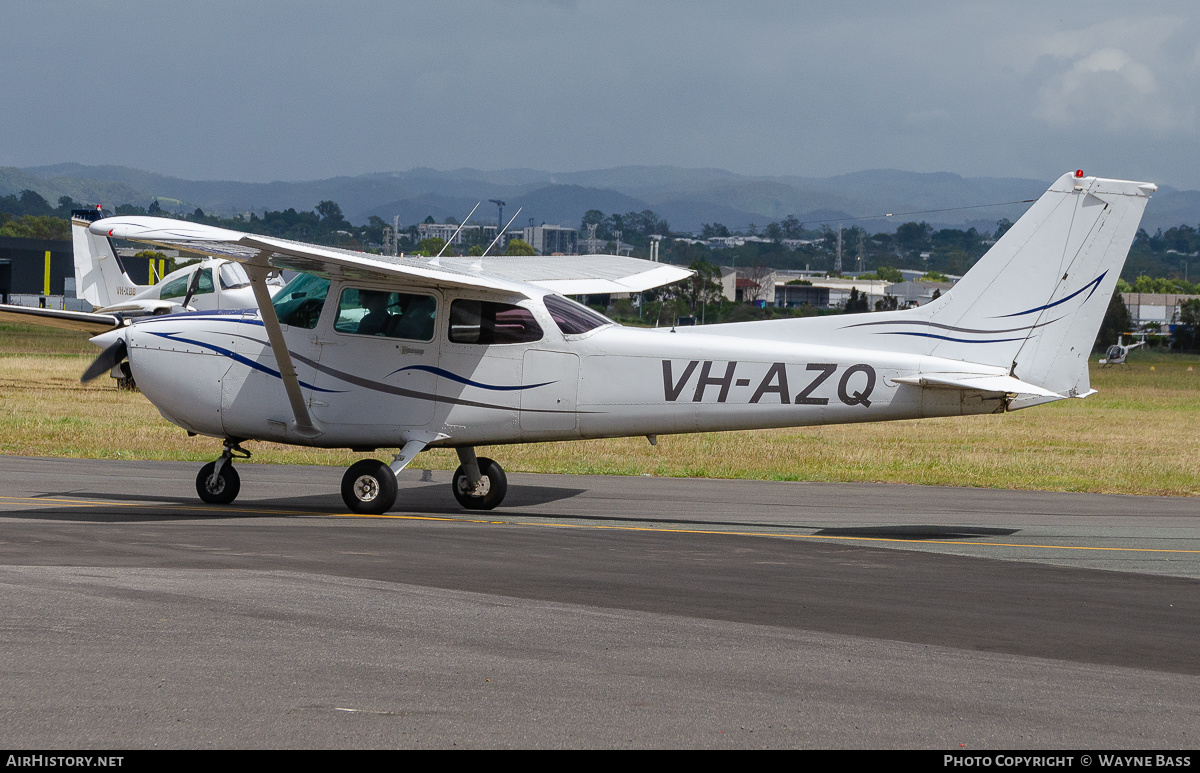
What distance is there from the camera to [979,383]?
1087 centimetres

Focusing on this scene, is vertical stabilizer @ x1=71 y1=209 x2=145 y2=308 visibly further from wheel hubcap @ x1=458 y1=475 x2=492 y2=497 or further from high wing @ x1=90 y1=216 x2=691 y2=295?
wheel hubcap @ x1=458 y1=475 x2=492 y2=497

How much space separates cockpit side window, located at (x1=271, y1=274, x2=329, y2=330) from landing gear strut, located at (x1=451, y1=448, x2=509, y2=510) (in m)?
2.16

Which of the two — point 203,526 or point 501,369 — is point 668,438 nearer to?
point 501,369

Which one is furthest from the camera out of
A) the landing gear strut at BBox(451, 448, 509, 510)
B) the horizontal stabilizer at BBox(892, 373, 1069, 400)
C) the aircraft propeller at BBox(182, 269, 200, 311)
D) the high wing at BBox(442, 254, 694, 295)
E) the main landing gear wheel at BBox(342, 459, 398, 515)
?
the aircraft propeller at BBox(182, 269, 200, 311)

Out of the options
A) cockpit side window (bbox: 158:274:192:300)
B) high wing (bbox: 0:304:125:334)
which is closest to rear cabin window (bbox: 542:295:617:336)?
high wing (bbox: 0:304:125:334)

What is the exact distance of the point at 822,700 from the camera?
5703 millimetres

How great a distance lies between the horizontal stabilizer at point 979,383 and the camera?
10.8 metres

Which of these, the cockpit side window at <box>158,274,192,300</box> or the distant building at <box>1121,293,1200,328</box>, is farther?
the distant building at <box>1121,293,1200,328</box>

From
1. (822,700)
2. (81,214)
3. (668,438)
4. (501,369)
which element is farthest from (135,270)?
(822,700)

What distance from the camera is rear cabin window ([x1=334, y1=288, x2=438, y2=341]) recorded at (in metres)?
12.2

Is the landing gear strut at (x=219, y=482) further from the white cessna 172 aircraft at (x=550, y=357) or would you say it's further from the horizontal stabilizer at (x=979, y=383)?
the horizontal stabilizer at (x=979, y=383)

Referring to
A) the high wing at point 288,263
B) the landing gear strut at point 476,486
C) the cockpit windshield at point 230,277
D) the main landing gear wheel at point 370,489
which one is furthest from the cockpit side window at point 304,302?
the cockpit windshield at point 230,277

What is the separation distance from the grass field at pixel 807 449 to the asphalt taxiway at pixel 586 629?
14.4 feet
